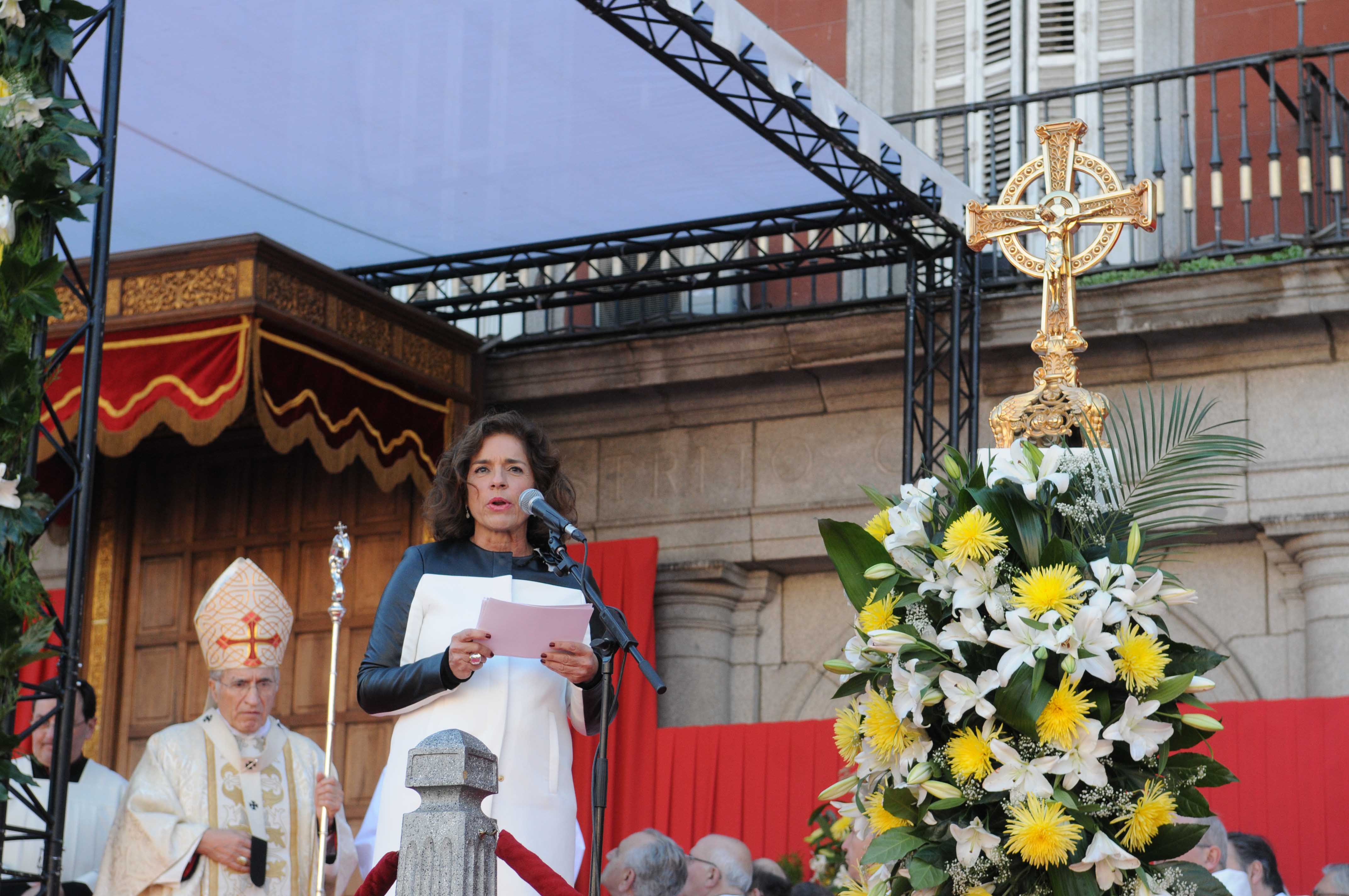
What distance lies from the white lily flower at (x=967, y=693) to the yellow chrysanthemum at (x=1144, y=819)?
301 millimetres

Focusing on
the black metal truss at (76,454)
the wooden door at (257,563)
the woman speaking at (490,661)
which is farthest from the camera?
the wooden door at (257,563)

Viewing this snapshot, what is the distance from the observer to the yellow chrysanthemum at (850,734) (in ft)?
12.0

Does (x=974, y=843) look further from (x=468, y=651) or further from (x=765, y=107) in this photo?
(x=765, y=107)

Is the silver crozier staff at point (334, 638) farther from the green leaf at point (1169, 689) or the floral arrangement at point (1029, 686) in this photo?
the green leaf at point (1169, 689)

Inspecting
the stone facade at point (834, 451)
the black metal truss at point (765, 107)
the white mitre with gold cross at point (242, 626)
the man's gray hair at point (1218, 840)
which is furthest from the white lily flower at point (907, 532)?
the stone facade at point (834, 451)

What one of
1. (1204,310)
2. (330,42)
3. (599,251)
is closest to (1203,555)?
(1204,310)

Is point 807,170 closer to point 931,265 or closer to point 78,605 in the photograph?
point 931,265

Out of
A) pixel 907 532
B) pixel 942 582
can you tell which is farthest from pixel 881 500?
pixel 942 582

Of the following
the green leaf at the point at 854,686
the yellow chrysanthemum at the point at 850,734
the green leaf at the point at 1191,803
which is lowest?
the green leaf at the point at 1191,803

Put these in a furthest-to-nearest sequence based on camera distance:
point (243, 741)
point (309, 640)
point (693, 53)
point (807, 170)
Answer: point (309, 640), point (807, 170), point (693, 53), point (243, 741)

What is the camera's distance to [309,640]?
33.9ft

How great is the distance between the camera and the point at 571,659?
3.53 meters

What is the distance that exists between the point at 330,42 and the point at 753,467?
3.43 metres

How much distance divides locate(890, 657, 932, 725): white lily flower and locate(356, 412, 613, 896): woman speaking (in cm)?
58
